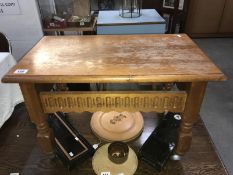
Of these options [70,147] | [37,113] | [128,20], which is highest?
[128,20]

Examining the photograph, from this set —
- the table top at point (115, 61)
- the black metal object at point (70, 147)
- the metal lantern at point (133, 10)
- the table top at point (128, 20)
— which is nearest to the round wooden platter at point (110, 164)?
the black metal object at point (70, 147)

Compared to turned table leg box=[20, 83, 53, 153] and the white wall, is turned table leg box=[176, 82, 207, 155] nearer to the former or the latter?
turned table leg box=[20, 83, 53, 153]

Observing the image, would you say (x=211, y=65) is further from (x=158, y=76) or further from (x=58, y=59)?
(x=58, y=59)

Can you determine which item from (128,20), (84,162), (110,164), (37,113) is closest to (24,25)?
(128,20)

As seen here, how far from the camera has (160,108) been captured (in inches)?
32.3

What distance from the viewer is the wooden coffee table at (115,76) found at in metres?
0.71

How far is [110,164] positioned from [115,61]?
0.50m

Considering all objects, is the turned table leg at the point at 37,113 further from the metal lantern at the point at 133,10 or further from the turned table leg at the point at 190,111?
the metal lantern at the point at 133,10

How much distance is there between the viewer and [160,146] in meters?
1.00

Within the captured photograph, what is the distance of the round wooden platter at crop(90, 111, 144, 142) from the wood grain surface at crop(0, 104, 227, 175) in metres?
0.06

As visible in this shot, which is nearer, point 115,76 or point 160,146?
point 115,76

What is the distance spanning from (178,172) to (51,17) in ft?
5.73

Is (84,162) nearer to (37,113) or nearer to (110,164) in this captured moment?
(110,164)

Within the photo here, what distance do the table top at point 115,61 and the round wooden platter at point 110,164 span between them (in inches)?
18.4
